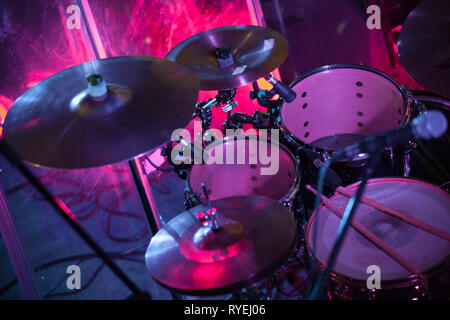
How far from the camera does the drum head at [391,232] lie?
1.39 m

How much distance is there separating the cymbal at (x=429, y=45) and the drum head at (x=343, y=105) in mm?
244

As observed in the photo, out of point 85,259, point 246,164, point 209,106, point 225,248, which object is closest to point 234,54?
point 209,106

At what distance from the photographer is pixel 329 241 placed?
60.7 inches

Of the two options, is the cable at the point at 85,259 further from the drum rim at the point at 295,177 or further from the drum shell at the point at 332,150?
the drum shell at the point at 332,150

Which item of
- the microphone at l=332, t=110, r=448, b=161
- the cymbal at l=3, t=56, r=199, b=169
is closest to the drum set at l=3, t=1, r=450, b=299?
the cymbal at l=3, t=56, r=199, b=169

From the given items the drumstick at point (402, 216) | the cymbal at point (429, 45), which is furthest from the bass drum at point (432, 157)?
the drumstick at point (402, 216)

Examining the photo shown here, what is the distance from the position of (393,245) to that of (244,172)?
783 mm

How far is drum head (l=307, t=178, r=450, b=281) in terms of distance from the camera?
1.39m

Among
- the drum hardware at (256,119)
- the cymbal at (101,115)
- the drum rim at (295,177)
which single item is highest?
the cymbal at (101,115)

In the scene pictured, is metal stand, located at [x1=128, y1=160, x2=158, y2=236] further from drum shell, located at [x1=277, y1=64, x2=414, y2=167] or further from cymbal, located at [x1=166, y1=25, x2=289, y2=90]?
drum shell, located at [x1=277, y1=64, x2=414, y2=167]

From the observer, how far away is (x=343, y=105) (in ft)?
7.27

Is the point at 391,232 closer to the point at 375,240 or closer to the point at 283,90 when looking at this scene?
the point at 375,240

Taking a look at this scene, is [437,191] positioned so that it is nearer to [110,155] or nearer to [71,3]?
[110,155]
